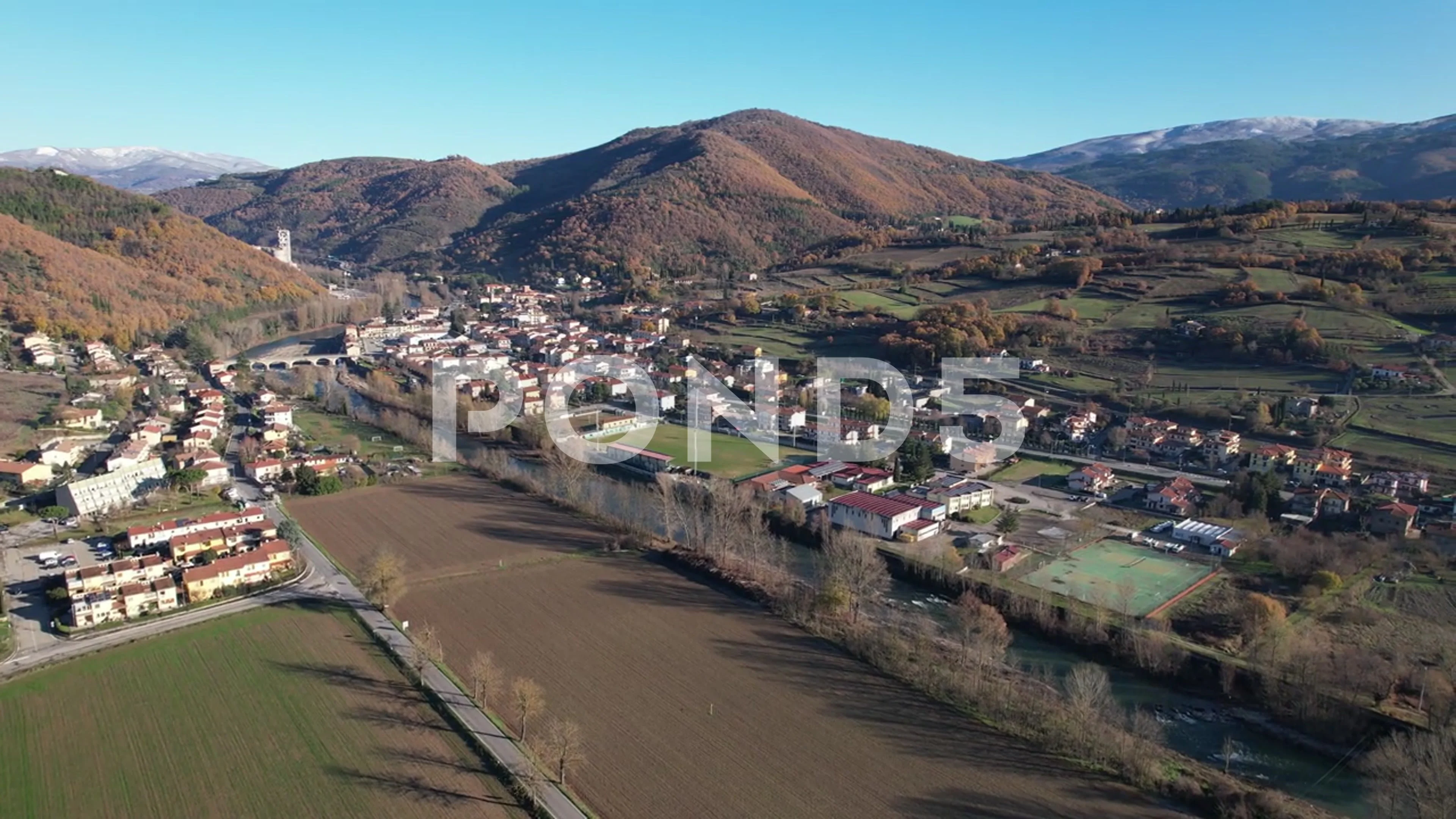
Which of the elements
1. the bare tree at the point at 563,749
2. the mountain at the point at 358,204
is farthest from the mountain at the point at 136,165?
the bare tree at the point at 563,749

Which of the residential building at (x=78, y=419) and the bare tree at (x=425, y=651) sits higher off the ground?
the residential building at (x=78, y=419)

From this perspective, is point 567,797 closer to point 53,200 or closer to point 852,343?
point 852,343

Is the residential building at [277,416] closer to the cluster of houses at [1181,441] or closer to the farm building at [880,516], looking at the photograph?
the farm building at [880,516]

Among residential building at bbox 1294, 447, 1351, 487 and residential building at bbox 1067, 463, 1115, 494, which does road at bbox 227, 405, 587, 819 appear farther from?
residential building at bbox 1294, 447, 1351, 487

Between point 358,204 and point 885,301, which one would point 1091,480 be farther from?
point 358,204

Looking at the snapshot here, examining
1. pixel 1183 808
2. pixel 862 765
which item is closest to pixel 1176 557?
pixel 1183 808

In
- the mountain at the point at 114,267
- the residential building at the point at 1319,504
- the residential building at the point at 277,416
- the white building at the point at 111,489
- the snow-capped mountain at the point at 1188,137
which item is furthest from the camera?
the snow-capped mountain at the point at 1188,137

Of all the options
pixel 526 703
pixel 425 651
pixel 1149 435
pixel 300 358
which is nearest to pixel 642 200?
pixel 300 358

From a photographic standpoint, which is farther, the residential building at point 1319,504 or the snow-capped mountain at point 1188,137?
the snow-capped mountain at point 1188,137
